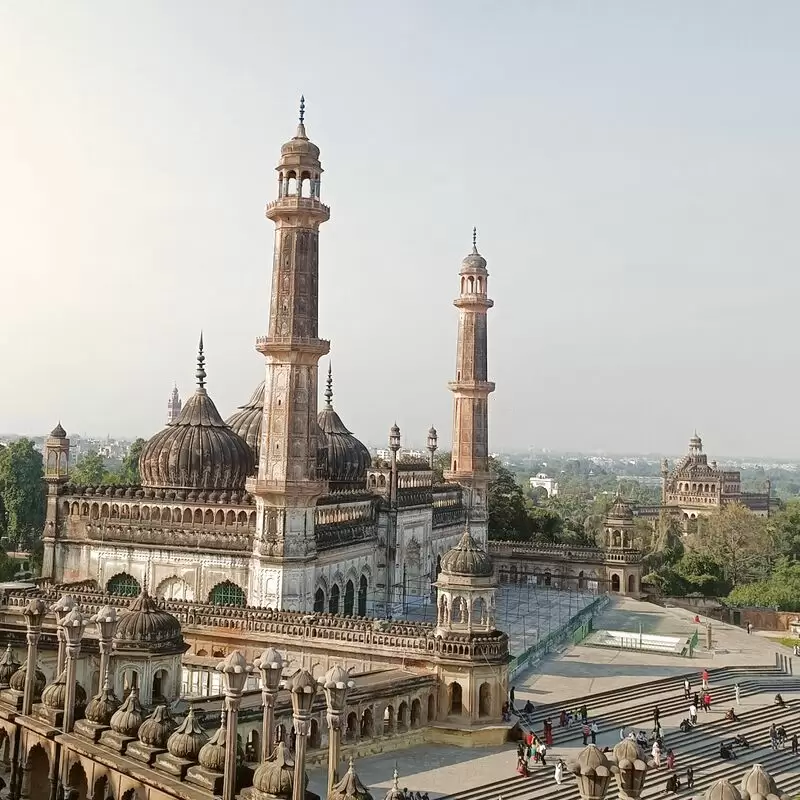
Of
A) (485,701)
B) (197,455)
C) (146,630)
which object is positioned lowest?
(485,701)

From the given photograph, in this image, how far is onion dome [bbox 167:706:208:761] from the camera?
12.9 metres

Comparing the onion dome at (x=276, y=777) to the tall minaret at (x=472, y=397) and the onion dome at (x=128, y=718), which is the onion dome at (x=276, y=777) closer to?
the onion dome at (x=128, y=718)

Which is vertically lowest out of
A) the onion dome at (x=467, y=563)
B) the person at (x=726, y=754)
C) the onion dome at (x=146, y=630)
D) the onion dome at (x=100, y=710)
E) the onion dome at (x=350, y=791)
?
the person at (x=726, y=754)

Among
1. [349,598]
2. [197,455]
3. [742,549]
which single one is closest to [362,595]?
[349,598]

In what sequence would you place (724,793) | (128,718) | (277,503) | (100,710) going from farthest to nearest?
(277,503) → (100,710) → (128,718) → (724,793)

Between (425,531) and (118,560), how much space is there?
1111 centimetres

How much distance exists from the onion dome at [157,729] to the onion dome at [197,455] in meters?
16.6

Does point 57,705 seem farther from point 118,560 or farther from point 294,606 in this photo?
point 118,560

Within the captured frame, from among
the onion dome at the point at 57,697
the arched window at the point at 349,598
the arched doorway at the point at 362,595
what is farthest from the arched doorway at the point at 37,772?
the arched doorway at the point at 362,595

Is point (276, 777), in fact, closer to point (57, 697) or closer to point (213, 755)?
point (213, 755)

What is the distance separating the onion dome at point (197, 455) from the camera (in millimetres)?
29953

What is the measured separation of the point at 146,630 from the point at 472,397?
2372 cm

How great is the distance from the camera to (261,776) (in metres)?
11.7

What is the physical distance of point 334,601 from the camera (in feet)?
94.1
